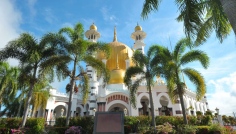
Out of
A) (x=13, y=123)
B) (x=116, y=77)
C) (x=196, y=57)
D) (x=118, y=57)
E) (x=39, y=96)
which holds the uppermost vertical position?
(x=118, y=57)

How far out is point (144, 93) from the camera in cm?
2658

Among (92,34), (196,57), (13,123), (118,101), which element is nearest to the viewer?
(196,57)

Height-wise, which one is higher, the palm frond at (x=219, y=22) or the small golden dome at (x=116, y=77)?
the small golden dome at (x=116, y=77)

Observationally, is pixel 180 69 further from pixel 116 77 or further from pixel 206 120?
pixel 116 77

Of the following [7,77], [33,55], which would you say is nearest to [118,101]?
[7,77]

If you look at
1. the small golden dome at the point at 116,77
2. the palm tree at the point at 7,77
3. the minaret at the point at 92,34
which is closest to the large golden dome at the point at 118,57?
the small golden dome at the point at 116,77

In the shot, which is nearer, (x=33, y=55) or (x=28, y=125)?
(x=33, y=55)

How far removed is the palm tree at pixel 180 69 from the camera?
47.2 ft

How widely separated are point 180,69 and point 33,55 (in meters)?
12.7

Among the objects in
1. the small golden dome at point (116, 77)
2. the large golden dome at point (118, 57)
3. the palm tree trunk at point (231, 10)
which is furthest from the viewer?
the large golden dome at point (118, 57)

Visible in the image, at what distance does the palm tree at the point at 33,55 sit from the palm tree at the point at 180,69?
9570mm

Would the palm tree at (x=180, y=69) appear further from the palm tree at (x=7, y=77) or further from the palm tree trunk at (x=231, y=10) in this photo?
the palm tree at (x=7, y=77)

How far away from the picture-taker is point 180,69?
15688mm

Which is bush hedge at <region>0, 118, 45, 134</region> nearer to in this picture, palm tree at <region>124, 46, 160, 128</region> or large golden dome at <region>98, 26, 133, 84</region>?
palm tree at <region>124, 46, 160, 128</region>
